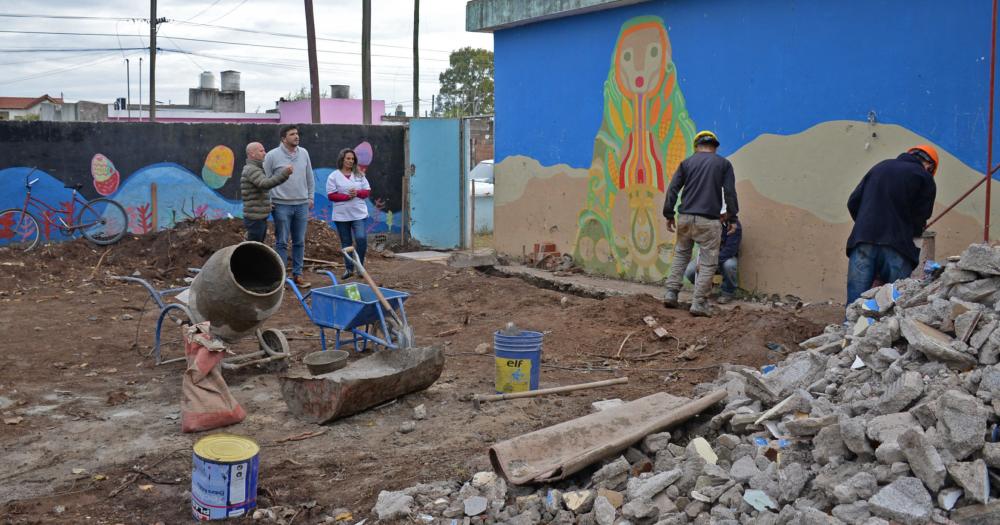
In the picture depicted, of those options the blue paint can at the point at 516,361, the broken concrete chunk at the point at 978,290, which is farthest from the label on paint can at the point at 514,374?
the broken concrete chunk at the point at 978,290

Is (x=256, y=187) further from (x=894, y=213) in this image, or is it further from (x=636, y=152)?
(x=894, y=213)

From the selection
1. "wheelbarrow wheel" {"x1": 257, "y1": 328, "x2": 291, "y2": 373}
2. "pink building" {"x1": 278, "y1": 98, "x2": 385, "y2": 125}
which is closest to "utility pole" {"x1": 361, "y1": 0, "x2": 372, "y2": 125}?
"wheelbarrow wheel" {"x1": 257, "y1": 328, "x2": 291, "y2": 373}

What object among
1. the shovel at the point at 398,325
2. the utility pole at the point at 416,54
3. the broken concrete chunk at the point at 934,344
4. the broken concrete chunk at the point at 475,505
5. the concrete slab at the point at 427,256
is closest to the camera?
the broken concrete chunk at the point at 475,505

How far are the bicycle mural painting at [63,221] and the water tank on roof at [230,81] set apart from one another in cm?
4169

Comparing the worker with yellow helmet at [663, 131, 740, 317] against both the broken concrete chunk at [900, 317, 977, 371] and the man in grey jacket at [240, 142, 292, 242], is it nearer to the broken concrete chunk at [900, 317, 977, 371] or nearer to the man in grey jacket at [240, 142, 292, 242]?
the broken concrete chunk at [900, 317, 977, 371]

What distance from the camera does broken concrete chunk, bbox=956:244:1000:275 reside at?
5.35 meters

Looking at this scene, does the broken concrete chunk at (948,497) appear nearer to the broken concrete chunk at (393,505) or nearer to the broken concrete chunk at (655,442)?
the broken concrete chunk at (655,442)

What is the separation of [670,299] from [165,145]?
9029 mm

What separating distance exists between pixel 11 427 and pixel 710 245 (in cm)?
635

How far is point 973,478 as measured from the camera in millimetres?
3744

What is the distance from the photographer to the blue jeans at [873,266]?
7348mm

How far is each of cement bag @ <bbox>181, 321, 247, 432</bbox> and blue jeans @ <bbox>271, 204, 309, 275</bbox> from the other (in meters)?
4.99

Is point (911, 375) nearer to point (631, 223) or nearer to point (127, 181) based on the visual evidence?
point (631, 223)

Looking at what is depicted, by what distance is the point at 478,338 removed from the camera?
344 inches
